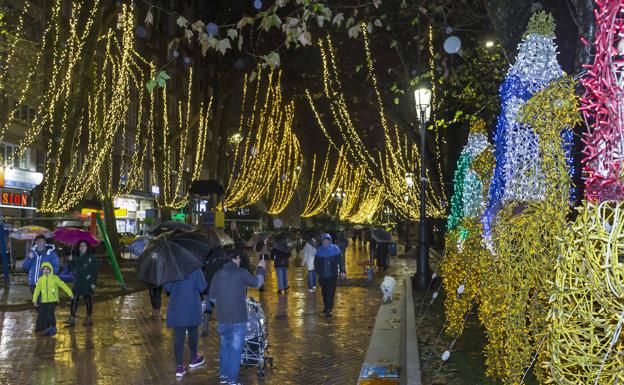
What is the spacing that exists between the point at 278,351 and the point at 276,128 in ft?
128

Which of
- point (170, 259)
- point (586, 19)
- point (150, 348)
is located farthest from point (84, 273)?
point (586, 19)

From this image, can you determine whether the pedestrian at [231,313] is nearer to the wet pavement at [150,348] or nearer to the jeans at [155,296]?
the wet pavement at [150,348]

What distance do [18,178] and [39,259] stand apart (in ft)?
73.8

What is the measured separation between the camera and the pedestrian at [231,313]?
776 centimetres

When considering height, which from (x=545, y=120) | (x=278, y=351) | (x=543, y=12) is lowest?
(x=278, y=351)

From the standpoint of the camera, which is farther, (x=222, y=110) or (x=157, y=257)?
(x=222, y=110)

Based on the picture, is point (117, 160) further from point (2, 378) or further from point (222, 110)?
point (2, 378)

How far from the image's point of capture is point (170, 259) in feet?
28.1

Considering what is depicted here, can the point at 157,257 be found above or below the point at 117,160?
→ below

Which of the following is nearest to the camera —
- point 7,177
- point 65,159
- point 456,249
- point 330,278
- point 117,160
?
point 456,249

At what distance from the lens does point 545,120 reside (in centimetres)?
584

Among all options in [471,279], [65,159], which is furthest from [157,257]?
[65,159]

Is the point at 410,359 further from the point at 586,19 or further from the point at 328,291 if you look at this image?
the point at 328,291

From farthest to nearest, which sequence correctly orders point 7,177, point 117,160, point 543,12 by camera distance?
point 117,160
point 7,177
point 543,12
